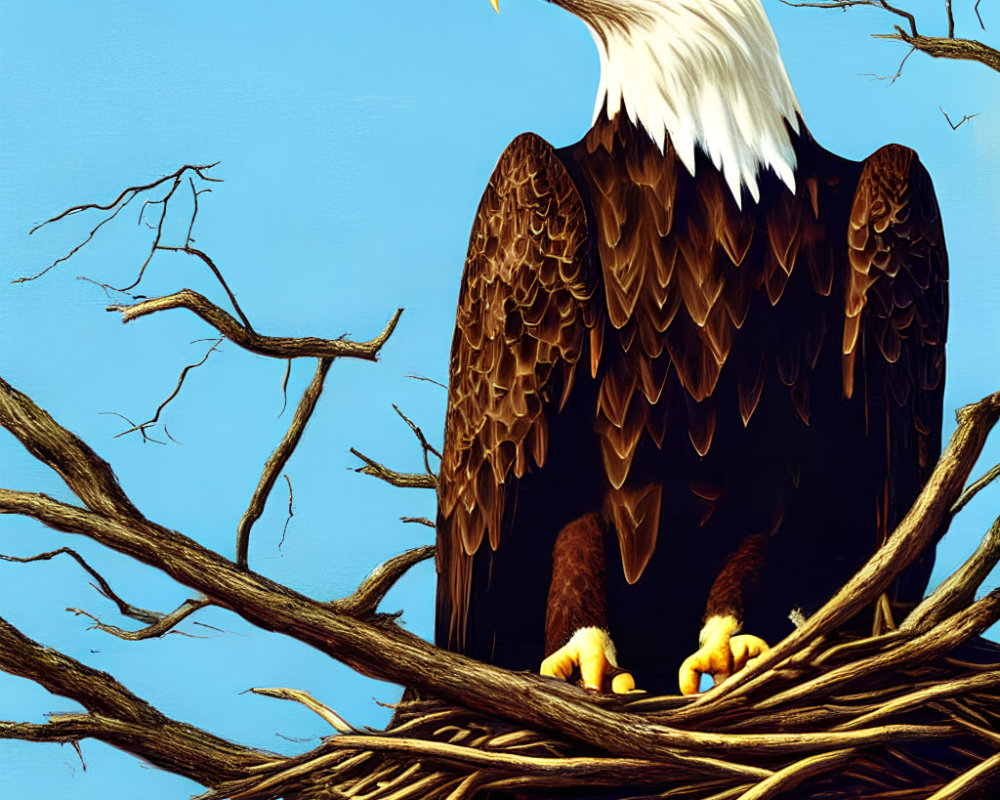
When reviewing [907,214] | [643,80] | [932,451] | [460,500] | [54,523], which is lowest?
[54,523]

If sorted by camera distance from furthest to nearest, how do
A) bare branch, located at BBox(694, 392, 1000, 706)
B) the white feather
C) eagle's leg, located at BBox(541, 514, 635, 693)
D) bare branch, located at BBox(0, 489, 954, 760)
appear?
1. the white feather
2. eagle's leg, located at BBox(541, 514, 635, 693)
3. bare branch, located at BBox(694, 392, 1000, 706)
4. bare branch, located at BBox(0, 489, 954, 760)

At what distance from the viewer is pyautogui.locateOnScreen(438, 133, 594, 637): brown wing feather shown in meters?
1.72

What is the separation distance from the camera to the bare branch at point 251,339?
179cm

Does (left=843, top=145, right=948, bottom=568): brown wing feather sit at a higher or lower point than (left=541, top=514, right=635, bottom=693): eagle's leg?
higher

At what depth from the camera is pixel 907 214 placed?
179 cm

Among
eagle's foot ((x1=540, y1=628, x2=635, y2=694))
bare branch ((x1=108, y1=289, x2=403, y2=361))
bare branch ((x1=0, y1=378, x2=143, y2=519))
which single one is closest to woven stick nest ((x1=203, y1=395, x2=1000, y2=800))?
eagle's foot ((x1=540, y1=628, x2=635, y2=694))

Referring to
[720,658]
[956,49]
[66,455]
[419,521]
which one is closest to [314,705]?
[419,521]

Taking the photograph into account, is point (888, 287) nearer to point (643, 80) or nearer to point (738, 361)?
point (738, 361)

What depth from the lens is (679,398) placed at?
1.77 meters

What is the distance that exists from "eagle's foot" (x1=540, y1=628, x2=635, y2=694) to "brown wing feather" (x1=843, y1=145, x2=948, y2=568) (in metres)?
0.49

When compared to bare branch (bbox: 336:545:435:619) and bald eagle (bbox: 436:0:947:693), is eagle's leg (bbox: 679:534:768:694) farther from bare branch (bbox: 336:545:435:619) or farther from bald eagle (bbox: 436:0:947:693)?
bare branch (bbox: 336:545:435:619)

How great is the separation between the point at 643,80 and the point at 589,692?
3.27ft

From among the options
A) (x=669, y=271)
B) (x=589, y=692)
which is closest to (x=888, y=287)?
(x=669, y=271)

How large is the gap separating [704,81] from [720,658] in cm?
94
